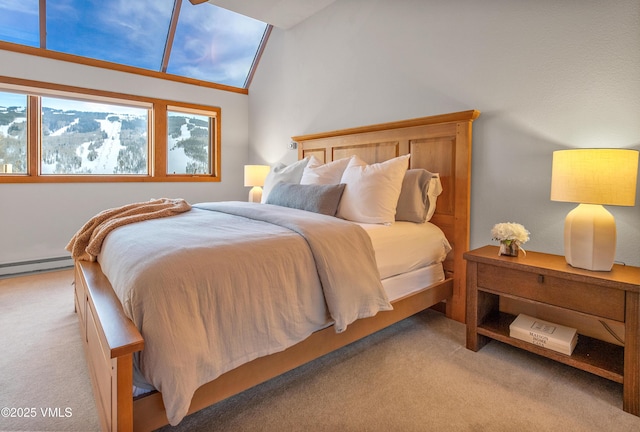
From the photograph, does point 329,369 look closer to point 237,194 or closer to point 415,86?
point 415,86

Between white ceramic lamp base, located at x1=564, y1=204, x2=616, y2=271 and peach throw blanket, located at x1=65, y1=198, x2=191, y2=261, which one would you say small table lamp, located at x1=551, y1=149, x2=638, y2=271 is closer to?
white ceramic lamp base, located at x1=564, y1=204, x2=616, y2=271

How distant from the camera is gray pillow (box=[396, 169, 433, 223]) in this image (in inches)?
97.0

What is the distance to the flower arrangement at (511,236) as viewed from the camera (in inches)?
78.0

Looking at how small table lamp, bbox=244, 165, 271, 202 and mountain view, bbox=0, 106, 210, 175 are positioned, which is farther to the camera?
small table lamp, bbox=244, 165, 271, 202

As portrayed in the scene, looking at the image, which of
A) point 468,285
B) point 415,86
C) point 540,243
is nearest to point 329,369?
point 468,285

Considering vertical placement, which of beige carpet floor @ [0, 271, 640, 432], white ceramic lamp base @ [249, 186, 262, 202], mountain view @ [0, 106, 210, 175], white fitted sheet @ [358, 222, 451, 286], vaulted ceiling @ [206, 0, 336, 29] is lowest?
beige carpet floor @ [0, 271, 640, 432]

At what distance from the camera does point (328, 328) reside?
175 cm

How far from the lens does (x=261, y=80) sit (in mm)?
4879

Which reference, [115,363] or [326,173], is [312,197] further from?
[115,363]

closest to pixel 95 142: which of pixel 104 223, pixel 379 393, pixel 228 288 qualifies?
pixel 104 223

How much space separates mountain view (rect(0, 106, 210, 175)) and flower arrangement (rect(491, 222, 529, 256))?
13.4 ft

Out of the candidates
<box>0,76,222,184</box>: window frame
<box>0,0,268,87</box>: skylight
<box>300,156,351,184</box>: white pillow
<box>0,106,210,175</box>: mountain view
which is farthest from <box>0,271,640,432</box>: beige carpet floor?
<box>0,0,268,87</box>: skylight

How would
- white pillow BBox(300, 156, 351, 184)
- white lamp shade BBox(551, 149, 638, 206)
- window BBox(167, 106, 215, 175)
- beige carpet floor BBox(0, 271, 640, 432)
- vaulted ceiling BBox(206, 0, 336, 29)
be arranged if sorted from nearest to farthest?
beige carpet floor BBox(0, 271, 640, 432), white lamp shade BBox(551, 149, 638, 206), white pillow BBox(300, 156, 351, 184), vaulted ceiling BBox(206, 0, 336, 29), window BBox(167, 106, 215, 175)

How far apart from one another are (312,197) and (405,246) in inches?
30.7
